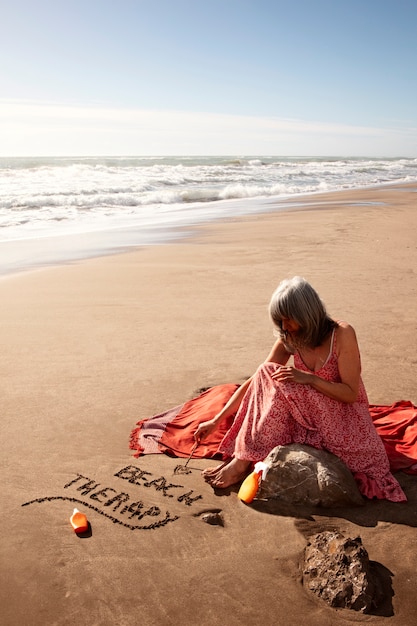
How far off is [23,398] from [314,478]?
2736 millimetres

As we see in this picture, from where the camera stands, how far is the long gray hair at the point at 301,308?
3.40m

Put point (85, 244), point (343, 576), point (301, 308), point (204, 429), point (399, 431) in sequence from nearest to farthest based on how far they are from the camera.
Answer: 1. point (343, 576)
2. point (301, 308)
3. point (204, 429)
4. point (399, 431)
5. point (85, 244)

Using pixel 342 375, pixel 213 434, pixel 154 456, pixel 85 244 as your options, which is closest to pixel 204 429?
pixel 213 434

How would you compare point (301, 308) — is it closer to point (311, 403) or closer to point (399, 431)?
point (311, 403)

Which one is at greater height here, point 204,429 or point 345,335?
point 345,335

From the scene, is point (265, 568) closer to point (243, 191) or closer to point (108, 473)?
point (108, 473)

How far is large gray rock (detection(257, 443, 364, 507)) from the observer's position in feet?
11.2

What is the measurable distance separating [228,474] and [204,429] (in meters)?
0.48

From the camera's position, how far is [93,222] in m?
17.2

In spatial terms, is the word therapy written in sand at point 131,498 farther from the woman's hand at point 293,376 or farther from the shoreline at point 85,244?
the shoreline at point 85,244

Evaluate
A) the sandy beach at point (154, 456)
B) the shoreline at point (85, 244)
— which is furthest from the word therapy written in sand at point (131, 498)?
the shoreline at point (85, 244)

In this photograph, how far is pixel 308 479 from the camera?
11.3ft

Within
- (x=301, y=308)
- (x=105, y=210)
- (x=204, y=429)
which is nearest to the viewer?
(x=301, y=308)

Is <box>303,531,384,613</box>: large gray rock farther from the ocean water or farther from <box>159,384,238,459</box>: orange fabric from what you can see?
the ocean water
